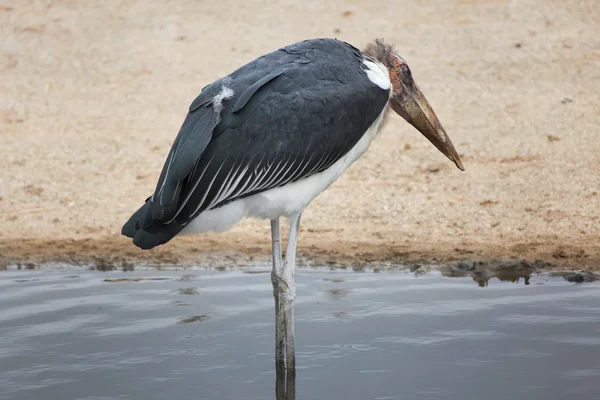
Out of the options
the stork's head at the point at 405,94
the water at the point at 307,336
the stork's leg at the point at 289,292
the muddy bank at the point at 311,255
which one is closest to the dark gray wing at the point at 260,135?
the stork's leg at the point at 289,292

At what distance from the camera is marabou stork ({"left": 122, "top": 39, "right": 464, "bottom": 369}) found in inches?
149

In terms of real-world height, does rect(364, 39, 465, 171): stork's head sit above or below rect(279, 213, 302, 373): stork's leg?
above

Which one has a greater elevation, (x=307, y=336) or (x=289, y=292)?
(x=289, y=292)

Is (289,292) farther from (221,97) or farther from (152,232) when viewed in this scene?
(221,97)

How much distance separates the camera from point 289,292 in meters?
4.26

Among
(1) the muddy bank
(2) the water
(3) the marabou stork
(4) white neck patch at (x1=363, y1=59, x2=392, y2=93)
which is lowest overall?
(2) the water

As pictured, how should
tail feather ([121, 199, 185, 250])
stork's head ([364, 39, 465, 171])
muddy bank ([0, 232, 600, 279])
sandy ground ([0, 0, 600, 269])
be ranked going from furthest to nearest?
sandy ground ([0, 0, 600, 269]) → muddy bank ([0, 232, 600, 279]) → stork's head ([364, 39, 465, 171]) → tail feather ([121, 199, 185, 250])

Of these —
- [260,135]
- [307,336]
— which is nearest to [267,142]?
[260,135]

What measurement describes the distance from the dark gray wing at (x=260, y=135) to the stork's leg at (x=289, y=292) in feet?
0.95

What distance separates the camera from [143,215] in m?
3.83

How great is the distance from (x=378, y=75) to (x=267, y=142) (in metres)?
0.64

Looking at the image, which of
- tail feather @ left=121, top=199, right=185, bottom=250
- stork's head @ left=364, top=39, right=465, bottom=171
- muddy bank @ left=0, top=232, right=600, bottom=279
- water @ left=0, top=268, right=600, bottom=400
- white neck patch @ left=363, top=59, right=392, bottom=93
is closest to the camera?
tail feather @ left=121, top=199, right=185, bottom=250

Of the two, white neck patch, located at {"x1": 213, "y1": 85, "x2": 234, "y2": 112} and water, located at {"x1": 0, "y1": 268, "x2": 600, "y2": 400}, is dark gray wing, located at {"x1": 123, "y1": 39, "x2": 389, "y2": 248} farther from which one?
water, located at {"x1": 0, "y1": 268, "x2": 600, "y2": 400}

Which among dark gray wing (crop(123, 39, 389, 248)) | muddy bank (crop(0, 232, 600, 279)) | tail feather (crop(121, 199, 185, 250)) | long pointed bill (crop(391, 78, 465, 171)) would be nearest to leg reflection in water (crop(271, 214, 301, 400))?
dark gray wing (crop(123, 39, 389, 248))
